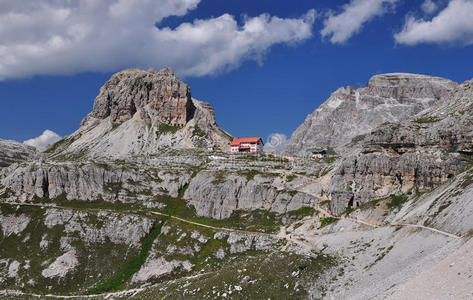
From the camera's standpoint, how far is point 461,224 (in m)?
59.4

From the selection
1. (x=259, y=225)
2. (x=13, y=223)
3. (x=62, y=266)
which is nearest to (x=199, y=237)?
(x=259, y=225)

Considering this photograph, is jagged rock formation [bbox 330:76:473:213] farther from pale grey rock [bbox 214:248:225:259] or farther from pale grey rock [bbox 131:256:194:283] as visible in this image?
pale grey rock [bbox 131:256:194:283]

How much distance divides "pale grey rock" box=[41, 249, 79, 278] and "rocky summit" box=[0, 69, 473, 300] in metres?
0.35

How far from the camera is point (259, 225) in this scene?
417 feet

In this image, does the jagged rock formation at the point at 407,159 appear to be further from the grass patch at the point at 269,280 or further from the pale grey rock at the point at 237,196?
the grass patch at the point at 269,280

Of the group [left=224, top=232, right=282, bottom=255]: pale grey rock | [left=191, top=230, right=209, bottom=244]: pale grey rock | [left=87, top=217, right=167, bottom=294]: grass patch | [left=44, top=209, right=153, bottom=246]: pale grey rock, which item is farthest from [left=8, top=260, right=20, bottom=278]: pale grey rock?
[left=224, top=232, right=282, bottom=255]: pale grey rock

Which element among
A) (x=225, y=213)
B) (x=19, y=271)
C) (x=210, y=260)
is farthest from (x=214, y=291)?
(x=19, y=271)

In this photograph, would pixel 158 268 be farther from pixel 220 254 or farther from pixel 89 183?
pixel 89 183

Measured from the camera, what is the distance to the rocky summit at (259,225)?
212 ft

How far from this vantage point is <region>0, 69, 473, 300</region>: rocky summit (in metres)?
64.6

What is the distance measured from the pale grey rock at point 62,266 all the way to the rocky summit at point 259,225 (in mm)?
Result: 354

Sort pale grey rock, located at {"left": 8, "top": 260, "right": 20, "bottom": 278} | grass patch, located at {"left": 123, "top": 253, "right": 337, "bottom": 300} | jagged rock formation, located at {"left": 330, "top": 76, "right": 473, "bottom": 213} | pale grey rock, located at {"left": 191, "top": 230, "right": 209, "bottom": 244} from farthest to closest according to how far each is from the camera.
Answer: pale grey rock, located at {"left": 191, "top": 230, "right": 209, "bottom": 244} → pale grey rock, located at {"left": 8, "top": 260, "right": 20, "bottom": 278} → jagged rock formation, located at {"left": 330, "top": 76, "right": 473, "bottom": 213} → grass patch, located at {"left": 123, "top": 253, "right": 337, "bottom": 300}

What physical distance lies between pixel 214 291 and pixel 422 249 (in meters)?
41.1

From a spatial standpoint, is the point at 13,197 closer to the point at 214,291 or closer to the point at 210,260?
the point at 210,260
